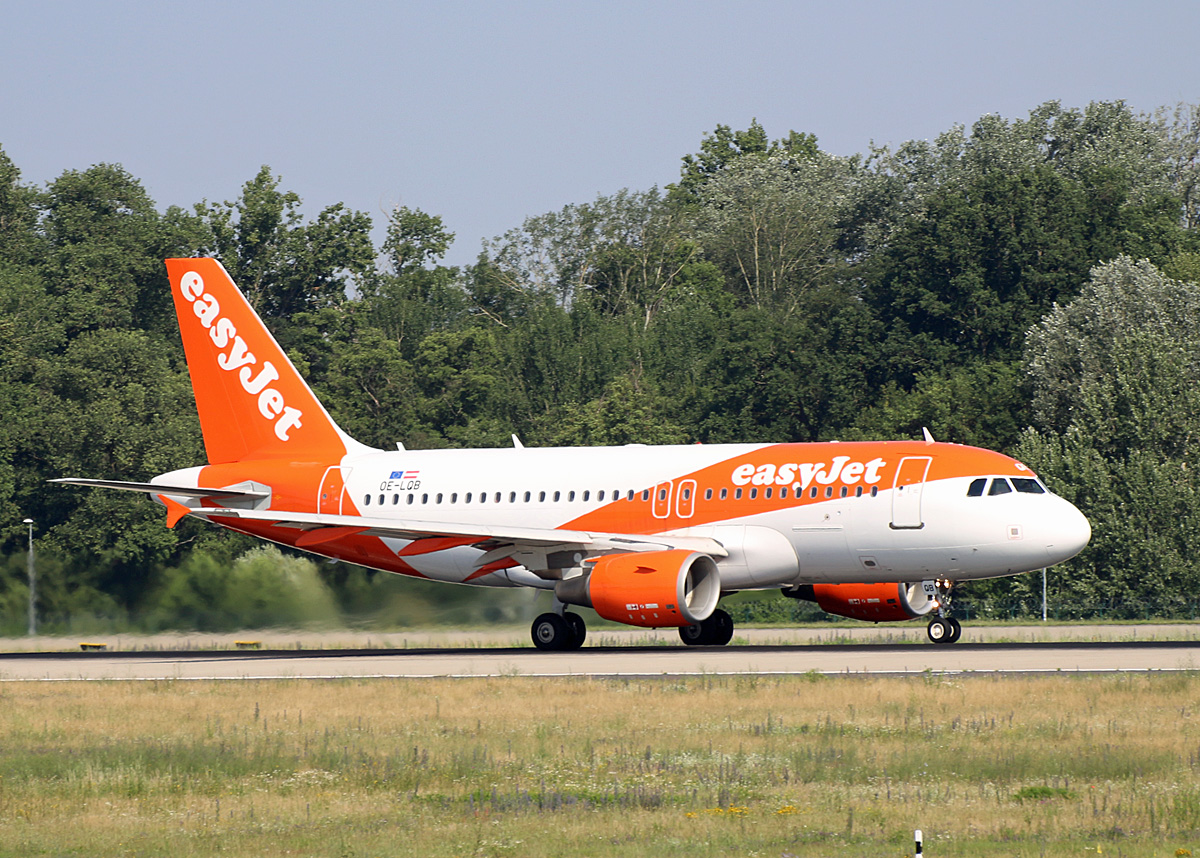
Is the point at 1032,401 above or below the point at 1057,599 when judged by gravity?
above

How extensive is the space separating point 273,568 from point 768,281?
228 feet

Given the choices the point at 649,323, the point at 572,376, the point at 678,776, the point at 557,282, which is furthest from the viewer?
the point at 557,282

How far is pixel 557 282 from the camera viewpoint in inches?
4496

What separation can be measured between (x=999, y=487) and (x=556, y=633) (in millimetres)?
10383

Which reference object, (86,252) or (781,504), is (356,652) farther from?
(86,252)

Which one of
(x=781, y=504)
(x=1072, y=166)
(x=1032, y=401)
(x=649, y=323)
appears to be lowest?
(x=781, y=504)

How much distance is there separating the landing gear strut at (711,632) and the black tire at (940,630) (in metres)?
4.59

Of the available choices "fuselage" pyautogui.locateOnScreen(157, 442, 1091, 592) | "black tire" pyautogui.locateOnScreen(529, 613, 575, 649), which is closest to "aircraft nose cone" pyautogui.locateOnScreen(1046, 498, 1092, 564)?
"fuselage" pyautogui.locateOnScreen(157, 442, 1091, 592)

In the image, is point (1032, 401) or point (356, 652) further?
point (1032, 401)

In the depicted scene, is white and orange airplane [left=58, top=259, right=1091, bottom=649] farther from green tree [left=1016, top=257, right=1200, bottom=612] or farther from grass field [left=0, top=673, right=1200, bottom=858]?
green tree [left=1016, top=257, right=1200, bottom=612]

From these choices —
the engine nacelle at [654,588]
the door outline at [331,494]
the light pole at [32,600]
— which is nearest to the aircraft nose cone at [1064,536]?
the engine nacelle at [654,588]

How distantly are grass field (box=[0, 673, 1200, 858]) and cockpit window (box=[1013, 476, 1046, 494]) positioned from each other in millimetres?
8411

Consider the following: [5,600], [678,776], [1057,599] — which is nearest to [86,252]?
[5,600]

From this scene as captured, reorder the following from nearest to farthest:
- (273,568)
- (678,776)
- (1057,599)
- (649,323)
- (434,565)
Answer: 1. (678,776)
2. (434,565)
3. (273,568)
4. (1057,599)
5. (649,323)
